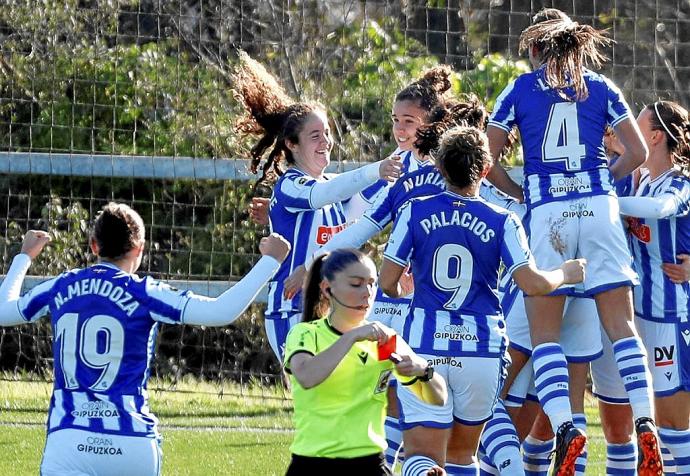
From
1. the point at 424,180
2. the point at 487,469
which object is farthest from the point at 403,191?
the point at 487,469

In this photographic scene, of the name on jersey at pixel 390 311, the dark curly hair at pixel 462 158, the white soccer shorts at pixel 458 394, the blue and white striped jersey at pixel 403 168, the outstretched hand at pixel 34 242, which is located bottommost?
the white soccer shorts at pixel 458 394

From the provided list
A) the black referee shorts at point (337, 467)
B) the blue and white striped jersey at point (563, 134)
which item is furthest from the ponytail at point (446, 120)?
the black referee shorts at point (337, 467)

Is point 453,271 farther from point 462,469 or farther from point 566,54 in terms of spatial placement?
point 566,54

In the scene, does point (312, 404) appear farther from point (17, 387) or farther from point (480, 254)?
point (17, 387)

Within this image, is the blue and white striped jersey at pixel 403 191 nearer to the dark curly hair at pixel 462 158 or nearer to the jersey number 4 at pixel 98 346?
the dark curly hair at pixel 462 158

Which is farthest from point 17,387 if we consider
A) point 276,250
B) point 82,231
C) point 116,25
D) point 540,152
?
point 276,250

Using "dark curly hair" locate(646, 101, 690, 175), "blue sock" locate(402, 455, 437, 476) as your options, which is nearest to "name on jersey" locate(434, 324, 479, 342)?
"blue sock" locate(402, 455, 437, 476)

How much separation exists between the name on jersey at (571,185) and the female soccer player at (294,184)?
924mm

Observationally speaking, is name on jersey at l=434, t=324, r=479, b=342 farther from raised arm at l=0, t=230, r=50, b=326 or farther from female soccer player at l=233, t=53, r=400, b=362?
raised arm at l=0, t=230, r=50, b=326

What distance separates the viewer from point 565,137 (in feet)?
23.1

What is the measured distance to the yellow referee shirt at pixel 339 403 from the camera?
5051 millimetres

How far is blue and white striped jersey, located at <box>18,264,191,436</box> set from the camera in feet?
17.6

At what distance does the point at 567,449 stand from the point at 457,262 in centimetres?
101

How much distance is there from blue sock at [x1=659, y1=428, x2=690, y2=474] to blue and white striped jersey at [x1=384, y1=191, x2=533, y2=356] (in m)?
1.46
